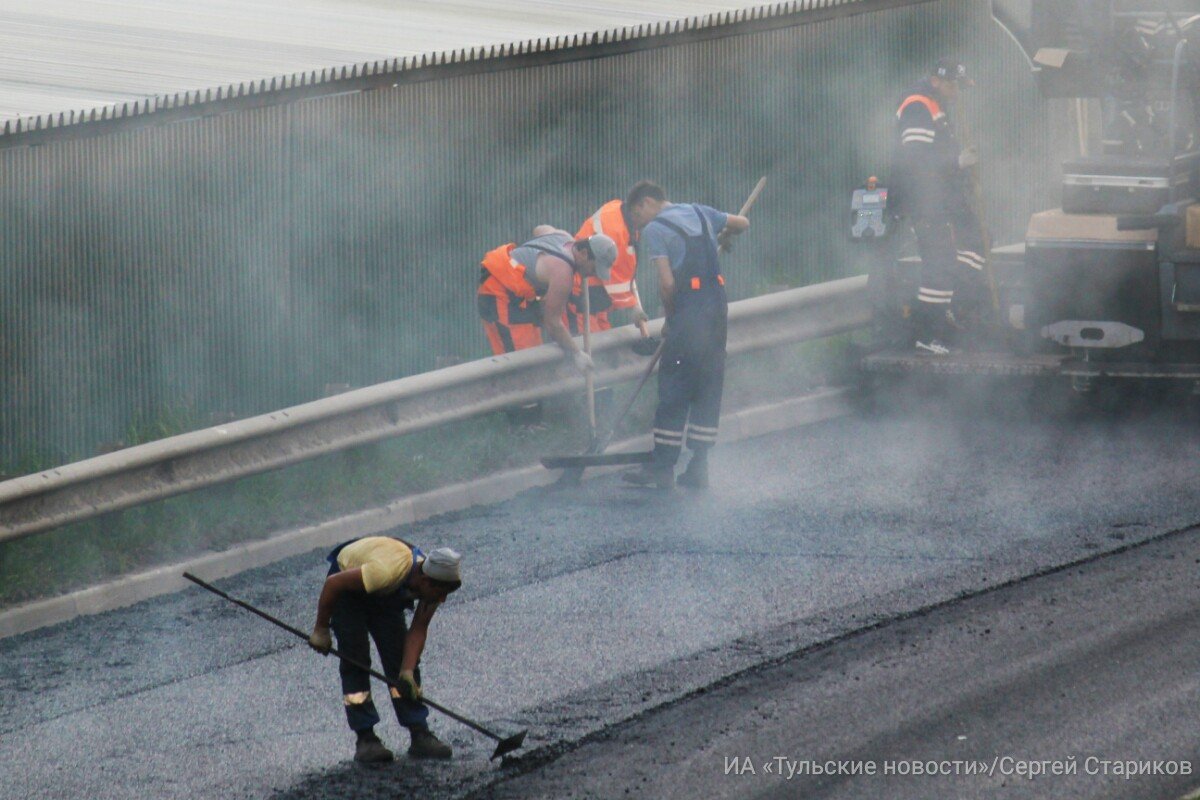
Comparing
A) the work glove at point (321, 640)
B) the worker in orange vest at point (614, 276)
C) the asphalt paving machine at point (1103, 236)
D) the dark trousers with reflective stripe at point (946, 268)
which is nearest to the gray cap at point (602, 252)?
the worker in orange vest at point (614, 276)

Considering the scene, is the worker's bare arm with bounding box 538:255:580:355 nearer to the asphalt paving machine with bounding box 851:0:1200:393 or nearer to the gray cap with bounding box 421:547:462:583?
the asphalt paving machine with bounding box 851:0:1200:393

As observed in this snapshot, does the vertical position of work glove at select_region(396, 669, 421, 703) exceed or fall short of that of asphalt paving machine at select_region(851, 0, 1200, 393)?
it falls short

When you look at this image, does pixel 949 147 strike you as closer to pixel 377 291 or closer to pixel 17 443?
pixel 377 291

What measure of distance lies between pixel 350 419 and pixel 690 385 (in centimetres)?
180

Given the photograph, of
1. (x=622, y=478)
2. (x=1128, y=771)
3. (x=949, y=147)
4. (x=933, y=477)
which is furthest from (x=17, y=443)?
(x=1128, y=771)

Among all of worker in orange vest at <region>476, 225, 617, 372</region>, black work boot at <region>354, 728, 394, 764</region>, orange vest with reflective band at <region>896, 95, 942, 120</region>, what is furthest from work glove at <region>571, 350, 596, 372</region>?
black work boot at <region>354, 728, 394, 764</region>

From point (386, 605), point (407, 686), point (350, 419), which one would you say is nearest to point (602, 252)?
point (350, 419)

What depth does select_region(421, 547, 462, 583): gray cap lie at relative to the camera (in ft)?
20.9

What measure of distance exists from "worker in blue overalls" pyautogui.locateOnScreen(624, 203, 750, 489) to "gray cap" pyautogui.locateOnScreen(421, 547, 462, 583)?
342cm

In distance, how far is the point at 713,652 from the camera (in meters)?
7.26

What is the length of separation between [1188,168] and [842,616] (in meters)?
4.50

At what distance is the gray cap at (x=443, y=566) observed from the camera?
20.9 ft

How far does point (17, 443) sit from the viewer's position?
10.1m

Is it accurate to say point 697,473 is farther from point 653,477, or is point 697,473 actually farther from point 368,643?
A: point 368,643
